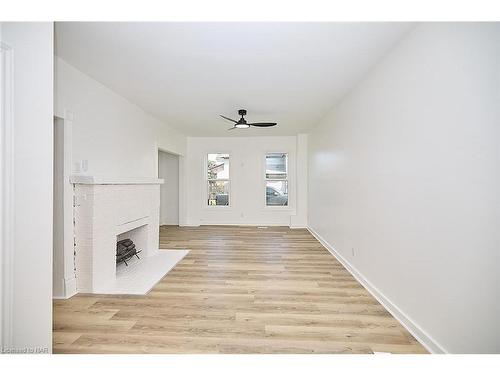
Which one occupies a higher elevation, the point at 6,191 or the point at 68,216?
the point at 6,191

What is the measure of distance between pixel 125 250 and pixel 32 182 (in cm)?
238

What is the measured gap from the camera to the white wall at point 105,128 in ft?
9.46

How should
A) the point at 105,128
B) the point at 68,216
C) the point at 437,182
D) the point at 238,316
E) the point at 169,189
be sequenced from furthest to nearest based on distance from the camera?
the point at 169,189
the point at 105,128
the point at 68,216
the point at 238,316
the point at 437,182

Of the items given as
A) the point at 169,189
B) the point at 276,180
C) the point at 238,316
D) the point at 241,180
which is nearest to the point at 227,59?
the point at 238,316

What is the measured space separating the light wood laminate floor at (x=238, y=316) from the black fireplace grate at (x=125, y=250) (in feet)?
2.36

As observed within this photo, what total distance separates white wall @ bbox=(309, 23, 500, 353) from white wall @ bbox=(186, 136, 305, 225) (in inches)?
169

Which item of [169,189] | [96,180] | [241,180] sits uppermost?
[241,180]

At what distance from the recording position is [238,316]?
2.35 meters

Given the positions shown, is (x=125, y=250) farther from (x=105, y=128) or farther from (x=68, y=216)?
(x=105, y=128)

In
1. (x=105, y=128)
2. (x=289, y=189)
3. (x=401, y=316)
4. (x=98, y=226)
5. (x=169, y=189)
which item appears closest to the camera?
(x=401, y=316)

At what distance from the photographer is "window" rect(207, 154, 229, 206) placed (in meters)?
7.62

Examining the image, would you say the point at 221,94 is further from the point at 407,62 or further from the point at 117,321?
the point at 117,321
